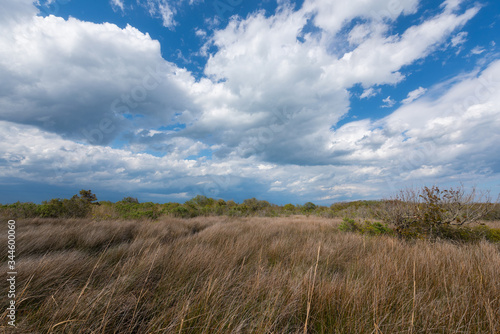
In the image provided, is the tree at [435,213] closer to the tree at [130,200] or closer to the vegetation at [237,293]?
the vegetation at [237,293]

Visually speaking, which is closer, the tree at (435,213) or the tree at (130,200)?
the tree at (435,213)

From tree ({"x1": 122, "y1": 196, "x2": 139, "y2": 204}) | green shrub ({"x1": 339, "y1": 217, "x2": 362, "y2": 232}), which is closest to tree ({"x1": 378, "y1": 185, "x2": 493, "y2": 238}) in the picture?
green shrub ({"x1": 339, "y1": 217, "x2": 362, "y2": 232})

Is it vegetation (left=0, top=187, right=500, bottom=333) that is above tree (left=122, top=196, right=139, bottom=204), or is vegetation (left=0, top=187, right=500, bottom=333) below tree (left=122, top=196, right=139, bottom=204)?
below

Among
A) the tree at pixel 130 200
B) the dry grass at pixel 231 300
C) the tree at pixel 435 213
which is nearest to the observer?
the dry grass at pixel 231 300

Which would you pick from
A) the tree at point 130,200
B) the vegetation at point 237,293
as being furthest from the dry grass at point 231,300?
the tree at point 130,200

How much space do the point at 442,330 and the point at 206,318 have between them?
85.7 inches

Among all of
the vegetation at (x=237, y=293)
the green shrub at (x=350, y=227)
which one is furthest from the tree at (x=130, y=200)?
the green shrub at (x=350, y=227)

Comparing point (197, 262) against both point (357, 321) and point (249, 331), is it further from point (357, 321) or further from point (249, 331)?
point (357, 321)

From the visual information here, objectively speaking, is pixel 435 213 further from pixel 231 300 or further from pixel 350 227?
pixel 231 300

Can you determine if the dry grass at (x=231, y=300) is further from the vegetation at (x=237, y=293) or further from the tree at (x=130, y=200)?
the tree at (x=130, y=200)

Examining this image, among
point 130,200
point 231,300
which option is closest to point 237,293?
point 231,300

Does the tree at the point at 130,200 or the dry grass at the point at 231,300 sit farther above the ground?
the tree at the point at 130,200

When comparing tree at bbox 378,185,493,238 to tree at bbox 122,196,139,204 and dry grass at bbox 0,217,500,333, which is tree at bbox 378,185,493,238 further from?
tree at bbox 122,196,139,204

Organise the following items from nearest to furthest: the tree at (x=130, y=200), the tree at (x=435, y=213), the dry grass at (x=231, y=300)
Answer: the dry grass at (x=231, y=300)
the tree at (x=435, y=213)
the tree at (x=130, y=200)
